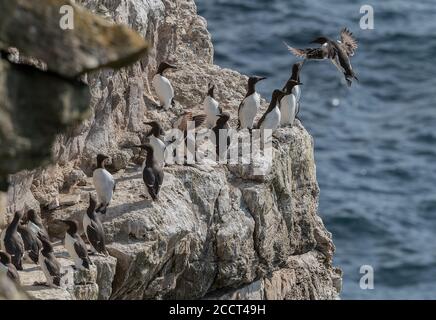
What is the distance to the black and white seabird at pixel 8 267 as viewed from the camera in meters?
13.0

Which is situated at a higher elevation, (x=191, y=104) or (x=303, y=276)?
(x=191, y=104)

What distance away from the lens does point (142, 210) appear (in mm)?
14719

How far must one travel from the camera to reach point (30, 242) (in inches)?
552

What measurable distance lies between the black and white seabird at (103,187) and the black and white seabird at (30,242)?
769 millimetres

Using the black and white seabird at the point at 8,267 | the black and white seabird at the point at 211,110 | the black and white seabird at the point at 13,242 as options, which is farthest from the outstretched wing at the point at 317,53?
the black and white seabird at the point at 8,267

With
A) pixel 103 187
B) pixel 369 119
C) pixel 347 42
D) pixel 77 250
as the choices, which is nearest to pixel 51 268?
pixel 77 250

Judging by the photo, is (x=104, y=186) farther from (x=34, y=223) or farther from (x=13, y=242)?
(x=13, y=242)

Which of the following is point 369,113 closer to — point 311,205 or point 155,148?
point 311,205

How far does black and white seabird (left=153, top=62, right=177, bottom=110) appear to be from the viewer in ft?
54.0

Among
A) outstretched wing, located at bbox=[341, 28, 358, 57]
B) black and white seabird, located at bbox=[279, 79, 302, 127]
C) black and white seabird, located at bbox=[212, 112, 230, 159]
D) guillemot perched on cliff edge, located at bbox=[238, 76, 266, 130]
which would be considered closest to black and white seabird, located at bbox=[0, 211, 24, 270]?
black and white seabird, located at bbox=[212, 112, 230, 159]

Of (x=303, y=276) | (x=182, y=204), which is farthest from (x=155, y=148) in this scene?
(x=303, y=276)

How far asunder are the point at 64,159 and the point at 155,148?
0.98 m

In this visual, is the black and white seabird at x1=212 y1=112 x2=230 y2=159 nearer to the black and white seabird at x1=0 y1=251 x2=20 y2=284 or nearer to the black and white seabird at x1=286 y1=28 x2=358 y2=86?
the black and white seabird at x1=286 y1=28 x2=358 y2=86

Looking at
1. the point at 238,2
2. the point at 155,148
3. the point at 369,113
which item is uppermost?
the point at 238,2
